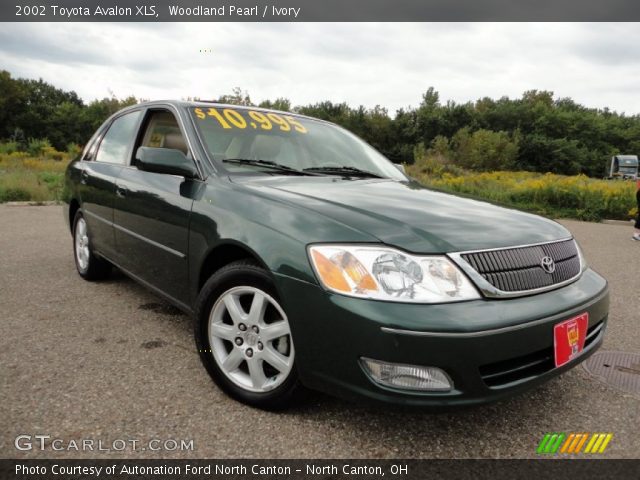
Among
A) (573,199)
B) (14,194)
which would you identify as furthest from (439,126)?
(14,194)

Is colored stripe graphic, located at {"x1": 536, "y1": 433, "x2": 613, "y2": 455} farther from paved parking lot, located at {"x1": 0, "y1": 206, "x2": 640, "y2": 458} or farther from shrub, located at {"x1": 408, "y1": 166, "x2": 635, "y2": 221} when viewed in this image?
shrub, located at {"x1": 408, "y1": 166, "x2": 635, "y2": 221}

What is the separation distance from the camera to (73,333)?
300 centimetres

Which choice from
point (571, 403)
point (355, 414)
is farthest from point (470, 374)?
point (571, 403)

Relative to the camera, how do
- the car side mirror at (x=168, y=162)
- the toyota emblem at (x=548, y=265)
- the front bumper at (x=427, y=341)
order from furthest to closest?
1. the car side mirror at (x=168, y=162)
2. the toyota emblem at (x=548, y=265)
3. the front bumper at (x=427, y=341)

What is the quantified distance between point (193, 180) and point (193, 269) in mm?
486

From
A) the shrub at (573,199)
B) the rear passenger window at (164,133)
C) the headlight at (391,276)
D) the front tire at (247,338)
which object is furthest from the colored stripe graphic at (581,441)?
the shrub at (573,199)

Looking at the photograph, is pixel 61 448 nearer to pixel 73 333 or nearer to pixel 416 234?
pixel 73 333

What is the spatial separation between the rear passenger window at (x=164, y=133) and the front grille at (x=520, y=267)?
5.80ft

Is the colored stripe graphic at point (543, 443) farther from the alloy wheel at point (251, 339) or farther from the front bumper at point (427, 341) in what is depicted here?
the alloy wheel at point (251, 339)

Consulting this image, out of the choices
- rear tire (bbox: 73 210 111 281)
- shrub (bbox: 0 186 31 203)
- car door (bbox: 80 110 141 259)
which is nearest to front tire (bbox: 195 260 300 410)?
car door (bbox: 80 110 141 259)

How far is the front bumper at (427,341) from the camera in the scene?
1621 mm

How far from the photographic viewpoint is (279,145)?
2.96 metres

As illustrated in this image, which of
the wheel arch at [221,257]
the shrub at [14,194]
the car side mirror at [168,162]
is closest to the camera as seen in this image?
the wheel arch at [221,257]

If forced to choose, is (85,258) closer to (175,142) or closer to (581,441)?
(175,142)
